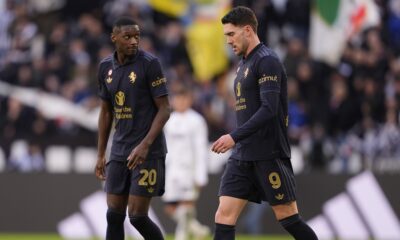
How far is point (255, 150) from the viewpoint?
9.28 meters

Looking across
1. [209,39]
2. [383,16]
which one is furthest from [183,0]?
[383,16]

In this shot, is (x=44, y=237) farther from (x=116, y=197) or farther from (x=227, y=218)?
(x=227, y=218)

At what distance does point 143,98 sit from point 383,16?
10414 millimetres

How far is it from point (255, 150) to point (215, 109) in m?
9.20

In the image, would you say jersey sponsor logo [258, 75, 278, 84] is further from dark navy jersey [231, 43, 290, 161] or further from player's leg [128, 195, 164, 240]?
player's leg [128, 195, 164, 240]

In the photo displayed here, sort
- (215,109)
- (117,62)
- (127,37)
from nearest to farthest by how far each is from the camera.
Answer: (127,37) < (117,62) < (215,109)

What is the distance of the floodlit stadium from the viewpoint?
54.4ft

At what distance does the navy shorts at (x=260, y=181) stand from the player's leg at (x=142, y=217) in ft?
2.46

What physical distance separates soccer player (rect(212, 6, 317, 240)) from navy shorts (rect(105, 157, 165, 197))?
27.7 inches

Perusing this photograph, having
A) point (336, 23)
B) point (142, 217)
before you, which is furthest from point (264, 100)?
point (336, 23)

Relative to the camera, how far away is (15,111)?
60.4 feet

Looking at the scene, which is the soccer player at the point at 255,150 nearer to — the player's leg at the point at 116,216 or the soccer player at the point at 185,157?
the player's leg at the point at 116,216

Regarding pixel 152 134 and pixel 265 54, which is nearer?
pixel 265 54

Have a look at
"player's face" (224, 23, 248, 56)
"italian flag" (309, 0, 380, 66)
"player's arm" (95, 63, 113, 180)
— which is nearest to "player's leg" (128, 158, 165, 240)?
"player's arm" (95, 63, 113, 180)
